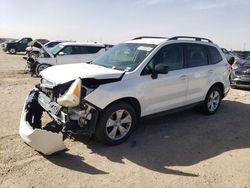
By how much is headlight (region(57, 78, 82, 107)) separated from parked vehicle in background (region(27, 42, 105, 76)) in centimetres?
1027

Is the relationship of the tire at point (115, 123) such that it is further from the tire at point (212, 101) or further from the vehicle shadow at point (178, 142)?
the tire at point (212, 101)

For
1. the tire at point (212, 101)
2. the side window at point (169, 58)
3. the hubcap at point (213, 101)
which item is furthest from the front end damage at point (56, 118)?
the hubcap at point (213, 101)

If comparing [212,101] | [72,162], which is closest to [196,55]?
[212,101]

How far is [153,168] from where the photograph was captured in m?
4.86

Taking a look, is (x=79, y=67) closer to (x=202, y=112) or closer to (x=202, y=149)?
(x=202, y=149)

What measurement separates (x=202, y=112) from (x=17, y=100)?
5.05 meters

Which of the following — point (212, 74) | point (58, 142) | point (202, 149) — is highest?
point (212, 74)

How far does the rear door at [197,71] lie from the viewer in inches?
281

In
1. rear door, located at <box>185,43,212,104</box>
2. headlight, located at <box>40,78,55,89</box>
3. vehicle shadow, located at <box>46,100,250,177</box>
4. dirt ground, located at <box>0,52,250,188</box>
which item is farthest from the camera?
rear door, located at <box>185,43,212,104</box>

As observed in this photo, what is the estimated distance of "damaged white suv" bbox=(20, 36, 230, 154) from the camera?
5.20m

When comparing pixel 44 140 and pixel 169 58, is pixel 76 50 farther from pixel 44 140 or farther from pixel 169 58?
pixel 44 140

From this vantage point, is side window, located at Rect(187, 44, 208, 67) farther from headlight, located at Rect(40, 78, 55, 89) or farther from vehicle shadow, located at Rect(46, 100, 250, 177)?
headlight, located at Rect(40, 78, 55, 89)

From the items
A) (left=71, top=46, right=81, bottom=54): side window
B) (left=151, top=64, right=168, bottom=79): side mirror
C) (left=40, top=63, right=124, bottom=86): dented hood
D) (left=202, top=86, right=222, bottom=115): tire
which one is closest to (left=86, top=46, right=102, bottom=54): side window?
(left=71, top=46, right=81, bottom=54): side window

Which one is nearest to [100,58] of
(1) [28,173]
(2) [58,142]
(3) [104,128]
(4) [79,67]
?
(4) [79,67]
